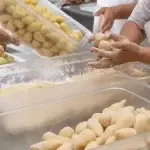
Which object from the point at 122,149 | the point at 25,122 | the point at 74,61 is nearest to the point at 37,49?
the point at 74,61

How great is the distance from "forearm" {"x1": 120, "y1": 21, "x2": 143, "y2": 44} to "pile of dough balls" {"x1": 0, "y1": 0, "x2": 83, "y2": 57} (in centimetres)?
32

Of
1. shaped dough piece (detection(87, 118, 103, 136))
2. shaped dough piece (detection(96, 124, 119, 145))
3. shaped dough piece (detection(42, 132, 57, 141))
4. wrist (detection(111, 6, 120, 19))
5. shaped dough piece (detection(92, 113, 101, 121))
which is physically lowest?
shaped dough piece (detection(42, 132, 57, 141))

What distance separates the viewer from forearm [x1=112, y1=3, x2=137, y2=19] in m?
2.05

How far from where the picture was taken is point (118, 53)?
1.34 metres

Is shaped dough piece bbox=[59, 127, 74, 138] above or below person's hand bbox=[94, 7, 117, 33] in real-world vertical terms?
below

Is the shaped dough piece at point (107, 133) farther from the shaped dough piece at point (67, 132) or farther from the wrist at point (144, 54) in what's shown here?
the wrist at point (144, 54)

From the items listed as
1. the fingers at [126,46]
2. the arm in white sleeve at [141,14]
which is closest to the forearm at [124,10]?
the arm in white sleeve at [141,14]

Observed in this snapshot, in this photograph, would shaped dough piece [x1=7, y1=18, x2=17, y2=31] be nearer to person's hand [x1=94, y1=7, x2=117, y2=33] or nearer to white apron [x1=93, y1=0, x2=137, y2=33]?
person's hand [x1=94, y1=7, x2=117, y2=33]

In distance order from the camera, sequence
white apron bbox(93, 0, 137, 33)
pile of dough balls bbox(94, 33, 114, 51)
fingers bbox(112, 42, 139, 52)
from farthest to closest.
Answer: white apron bbox(93, 0, 137, 33), pile of dough balls bbox(94, 33, 114, 51), fingers bbox(112, 42, 139, 52)

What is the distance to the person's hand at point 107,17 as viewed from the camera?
1963mm

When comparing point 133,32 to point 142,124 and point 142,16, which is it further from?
point 142,124

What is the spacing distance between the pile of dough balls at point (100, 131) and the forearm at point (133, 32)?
2.77 ft

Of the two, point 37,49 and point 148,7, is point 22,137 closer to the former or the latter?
point 37,49

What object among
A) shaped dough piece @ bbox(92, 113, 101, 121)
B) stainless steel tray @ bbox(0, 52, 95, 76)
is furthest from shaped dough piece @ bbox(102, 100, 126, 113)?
stainless steel tray @ bbox(0, 52, 95, 76)
